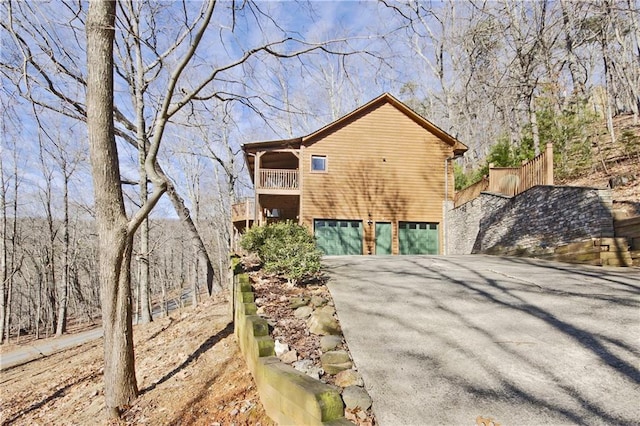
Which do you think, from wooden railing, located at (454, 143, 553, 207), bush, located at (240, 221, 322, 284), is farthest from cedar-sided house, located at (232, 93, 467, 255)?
bush, located at (240, 221, 322, 284)

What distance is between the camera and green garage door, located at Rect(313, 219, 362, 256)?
14867 millimetres

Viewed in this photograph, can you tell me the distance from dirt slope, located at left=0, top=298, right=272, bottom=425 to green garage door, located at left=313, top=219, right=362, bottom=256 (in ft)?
26.1

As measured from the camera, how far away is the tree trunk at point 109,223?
4098 millimetres

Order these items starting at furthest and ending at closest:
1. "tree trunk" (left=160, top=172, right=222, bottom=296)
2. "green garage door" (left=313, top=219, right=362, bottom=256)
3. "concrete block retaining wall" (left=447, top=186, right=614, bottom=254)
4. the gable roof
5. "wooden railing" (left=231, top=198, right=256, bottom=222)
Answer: "wooden railing" (left=231, top=198, right=256, bottom=222)
the gable roof
"green garage door" (left=313, top=219, right=362, bottom=256)
"tree trunk" (left=160, top=172, right=222, bottom=296)
"concrete block retaining wall" (left=447, top=186, right=614, bottom=254)

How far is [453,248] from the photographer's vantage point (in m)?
15.0

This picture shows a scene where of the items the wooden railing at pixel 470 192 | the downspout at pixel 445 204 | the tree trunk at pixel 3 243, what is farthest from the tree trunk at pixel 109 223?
the tree trunk at pixel 3 243

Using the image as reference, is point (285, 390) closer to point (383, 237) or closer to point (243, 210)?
point (383, 237)

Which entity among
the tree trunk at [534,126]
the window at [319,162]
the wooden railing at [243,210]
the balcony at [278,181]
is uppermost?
the tree trunk at [534,126]

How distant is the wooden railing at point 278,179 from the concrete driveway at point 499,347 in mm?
9446

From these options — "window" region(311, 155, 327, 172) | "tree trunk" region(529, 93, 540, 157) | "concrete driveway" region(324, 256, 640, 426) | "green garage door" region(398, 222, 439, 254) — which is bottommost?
"concrete driveway" region(324, 256, 640, 426)

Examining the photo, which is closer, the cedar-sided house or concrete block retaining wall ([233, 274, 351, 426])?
concrete block retaining wall ([233, 274, 351, 426])

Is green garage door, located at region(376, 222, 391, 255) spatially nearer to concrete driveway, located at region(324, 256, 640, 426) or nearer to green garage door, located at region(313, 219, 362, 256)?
green garage door, located at region(313, 219, 362, 256)

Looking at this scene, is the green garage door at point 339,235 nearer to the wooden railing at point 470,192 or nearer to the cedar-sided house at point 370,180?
the cedar-sided house at point 370,180

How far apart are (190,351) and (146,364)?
81 cm
